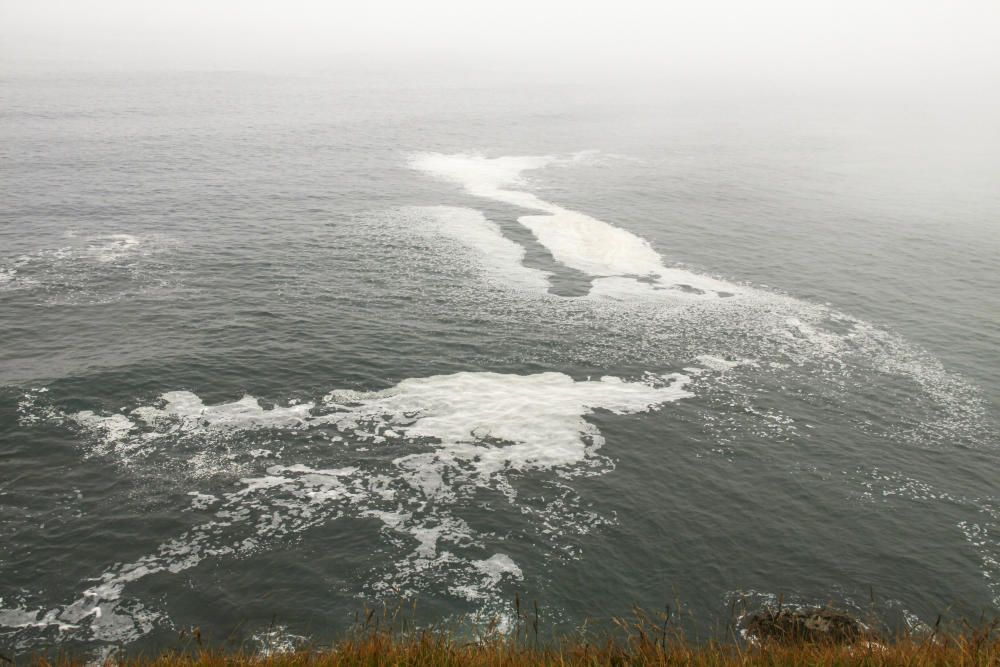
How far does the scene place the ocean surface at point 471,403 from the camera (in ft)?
113

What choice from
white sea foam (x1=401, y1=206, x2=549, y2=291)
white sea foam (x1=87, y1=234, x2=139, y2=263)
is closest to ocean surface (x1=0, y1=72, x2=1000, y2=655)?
white sea foam (x1=87, y1=234, x2=139, y2=263)

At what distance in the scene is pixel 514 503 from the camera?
39.9 m

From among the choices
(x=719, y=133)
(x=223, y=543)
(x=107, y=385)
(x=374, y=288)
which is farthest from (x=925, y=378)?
(x=719, y=133)

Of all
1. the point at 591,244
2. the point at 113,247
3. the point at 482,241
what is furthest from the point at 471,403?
the point at 113,247

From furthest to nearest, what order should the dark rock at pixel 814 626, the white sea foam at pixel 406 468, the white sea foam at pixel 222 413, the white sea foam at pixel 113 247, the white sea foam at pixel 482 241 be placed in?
1. the white sea foam at pixel 482 241
2. the white sea foam at pixel 113 247
3. the white sea foam at pixel 222 413
4. the white sea foam at pixel 406 468
5. the dark rock at pixel 814 626

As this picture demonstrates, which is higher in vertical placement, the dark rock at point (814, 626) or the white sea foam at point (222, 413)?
the white sea foam at point (222, 413)

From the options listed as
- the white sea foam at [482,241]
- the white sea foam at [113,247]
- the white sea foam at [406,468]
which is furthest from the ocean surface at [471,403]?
the white sea foam at [482,241]

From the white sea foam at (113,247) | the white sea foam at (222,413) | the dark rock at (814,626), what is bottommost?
the dark rock at (814,626)

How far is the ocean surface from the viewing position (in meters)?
34.4

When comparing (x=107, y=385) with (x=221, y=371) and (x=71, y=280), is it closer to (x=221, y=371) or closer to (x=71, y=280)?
(x=221, y=371)

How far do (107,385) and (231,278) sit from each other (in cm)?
2116

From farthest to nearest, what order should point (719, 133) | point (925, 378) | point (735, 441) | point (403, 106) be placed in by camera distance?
point (403, 106) → point (719, 133) → point (925, 378) → point (735, 441)

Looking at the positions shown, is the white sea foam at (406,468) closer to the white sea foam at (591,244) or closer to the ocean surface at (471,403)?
the ocean surface at (471,403)

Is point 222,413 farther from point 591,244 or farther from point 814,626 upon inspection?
point 591,244
